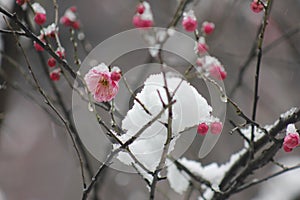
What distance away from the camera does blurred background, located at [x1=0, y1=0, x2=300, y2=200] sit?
2910 mm

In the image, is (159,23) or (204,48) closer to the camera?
(204,48)

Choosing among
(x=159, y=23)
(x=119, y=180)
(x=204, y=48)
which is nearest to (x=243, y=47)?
(x=159, y=23)

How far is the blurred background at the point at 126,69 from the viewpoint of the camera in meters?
2.91

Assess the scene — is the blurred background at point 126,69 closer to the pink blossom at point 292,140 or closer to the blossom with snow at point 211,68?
the blossom with snow at point 211,68

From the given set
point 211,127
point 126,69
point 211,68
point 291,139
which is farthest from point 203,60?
point 126,69

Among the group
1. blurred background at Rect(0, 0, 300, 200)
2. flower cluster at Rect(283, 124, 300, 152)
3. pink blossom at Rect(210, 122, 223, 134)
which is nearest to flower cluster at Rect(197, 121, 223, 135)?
pink blossom at Rect(210, 122, 223, 134)

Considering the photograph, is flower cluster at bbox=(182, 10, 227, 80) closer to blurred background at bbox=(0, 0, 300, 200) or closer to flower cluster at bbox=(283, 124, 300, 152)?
flower cluster at bbox=(283, 124, 300, 152)

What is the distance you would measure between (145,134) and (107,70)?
0.43ft

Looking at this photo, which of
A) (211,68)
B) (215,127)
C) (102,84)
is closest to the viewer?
(102,84)

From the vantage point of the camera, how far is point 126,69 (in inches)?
146

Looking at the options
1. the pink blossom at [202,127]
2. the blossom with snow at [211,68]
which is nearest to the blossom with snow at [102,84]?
the pink blossom at [202,127]

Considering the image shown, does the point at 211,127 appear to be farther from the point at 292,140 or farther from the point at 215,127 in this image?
the point at 292,140

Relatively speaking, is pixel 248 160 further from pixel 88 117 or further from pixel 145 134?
Answer: pixel 88 117

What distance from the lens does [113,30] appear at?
4609mm
